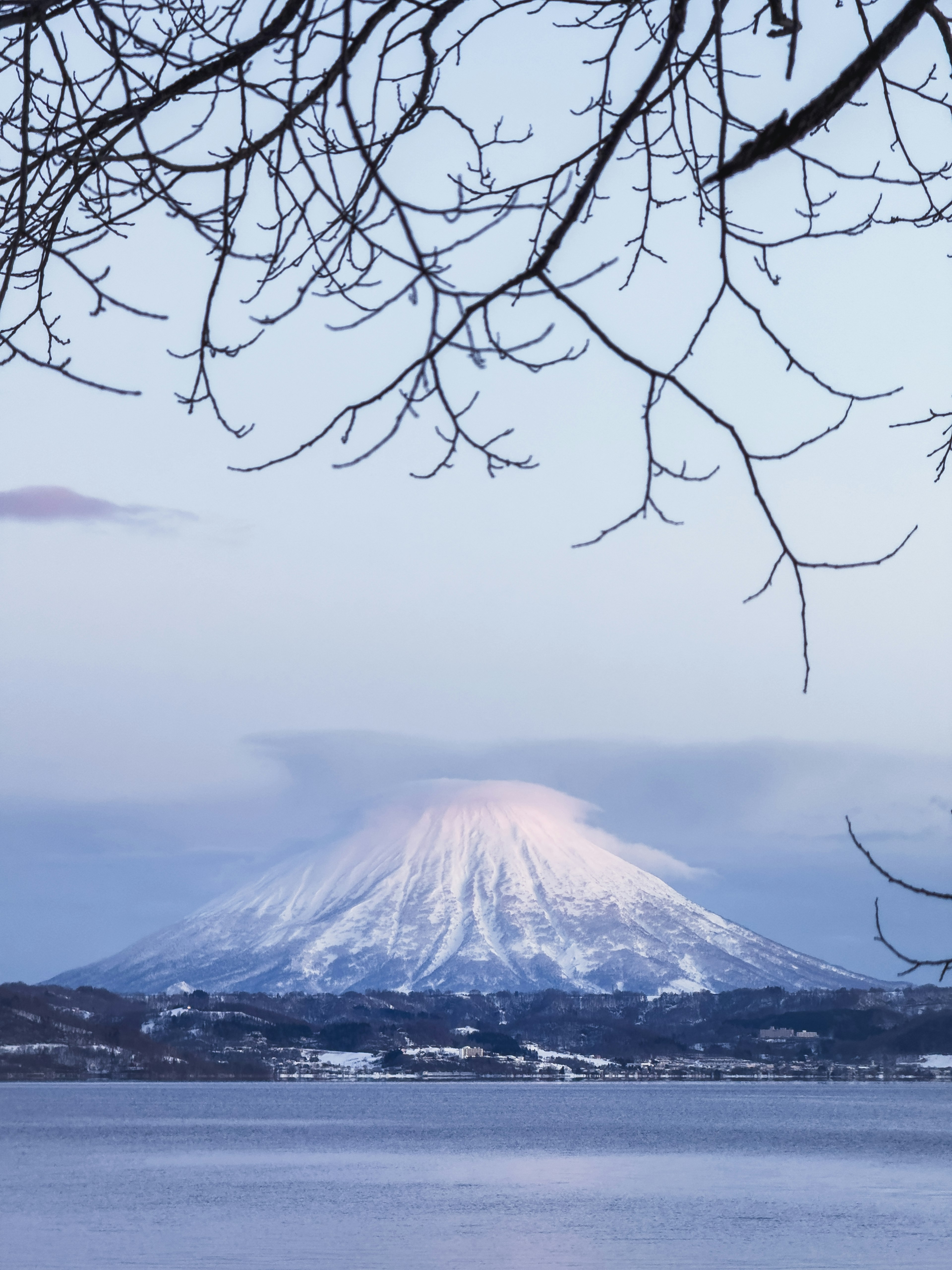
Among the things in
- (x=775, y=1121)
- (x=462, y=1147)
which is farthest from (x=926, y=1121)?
(x=462, y=1147)

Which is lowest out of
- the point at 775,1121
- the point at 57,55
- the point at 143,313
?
the point at 775,1121

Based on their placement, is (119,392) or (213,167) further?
(213,167)

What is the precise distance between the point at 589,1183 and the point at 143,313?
252 ft

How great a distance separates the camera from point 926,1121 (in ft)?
435

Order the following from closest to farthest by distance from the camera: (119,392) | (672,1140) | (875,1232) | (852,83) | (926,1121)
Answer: (852,83)
(119,392)
(875,1232)
(672,1140)
(926,1121)

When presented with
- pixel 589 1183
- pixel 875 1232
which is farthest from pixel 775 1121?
pixel 875 1232

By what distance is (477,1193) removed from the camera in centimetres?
6906

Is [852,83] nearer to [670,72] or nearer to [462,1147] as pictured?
[670,72]

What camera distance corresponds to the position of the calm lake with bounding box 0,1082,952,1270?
50594 mm

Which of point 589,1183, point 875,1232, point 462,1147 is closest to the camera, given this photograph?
point 875,1232

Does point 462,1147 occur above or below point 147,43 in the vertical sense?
below

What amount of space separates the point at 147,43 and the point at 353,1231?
192ft

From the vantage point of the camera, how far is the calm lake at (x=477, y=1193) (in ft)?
166

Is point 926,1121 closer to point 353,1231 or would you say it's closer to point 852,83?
point 353,1231
